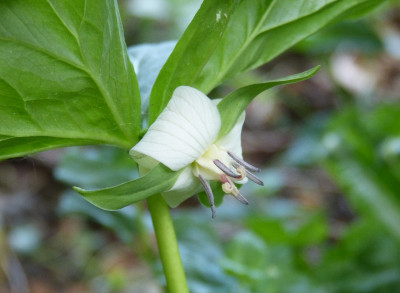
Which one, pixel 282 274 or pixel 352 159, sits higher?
pixel 352 159

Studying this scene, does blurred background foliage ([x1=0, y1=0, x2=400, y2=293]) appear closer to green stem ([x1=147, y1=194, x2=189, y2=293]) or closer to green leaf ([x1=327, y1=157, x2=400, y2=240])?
green leaf ([x1=327, y1=157, x2=400, y2=240])

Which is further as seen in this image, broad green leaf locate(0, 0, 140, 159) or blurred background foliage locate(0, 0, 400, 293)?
blurred background foliage locate(0, 0, 400, 293)

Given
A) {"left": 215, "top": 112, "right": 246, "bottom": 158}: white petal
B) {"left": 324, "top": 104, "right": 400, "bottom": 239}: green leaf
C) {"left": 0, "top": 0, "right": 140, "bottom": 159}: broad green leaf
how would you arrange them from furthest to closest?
{"left": 324, "top": 104, "right": 400, "bottom": 239}: green leaf < {"left": 215, "top": 112, "right": 246, "bottom": 158}: white petal < {"left": 0, "top": 0, "right": 140, "bottom": 159}: broad green leaf

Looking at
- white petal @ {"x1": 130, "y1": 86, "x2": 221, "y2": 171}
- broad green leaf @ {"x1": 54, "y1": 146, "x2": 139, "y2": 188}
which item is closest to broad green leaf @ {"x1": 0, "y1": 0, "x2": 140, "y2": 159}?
white petal @ {"x1": 130, "y1": 86, "x2": 221, "y2": 171}

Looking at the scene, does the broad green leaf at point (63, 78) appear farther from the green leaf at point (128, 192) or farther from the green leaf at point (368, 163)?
the green leaf at point (368, 163)

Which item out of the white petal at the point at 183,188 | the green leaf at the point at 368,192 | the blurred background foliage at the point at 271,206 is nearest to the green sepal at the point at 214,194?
the white petal at the point at 183,188

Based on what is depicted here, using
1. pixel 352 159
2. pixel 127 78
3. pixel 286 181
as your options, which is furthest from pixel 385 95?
pixel 127 78

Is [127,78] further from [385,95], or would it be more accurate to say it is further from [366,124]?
[385,95]
